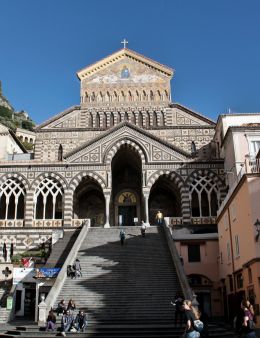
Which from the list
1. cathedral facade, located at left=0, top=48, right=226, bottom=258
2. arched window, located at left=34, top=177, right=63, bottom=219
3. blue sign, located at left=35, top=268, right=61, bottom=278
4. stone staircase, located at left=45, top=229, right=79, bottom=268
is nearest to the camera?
blue sign, located at left=35, top=268, right=61, bottom=278

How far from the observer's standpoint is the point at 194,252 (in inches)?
1128

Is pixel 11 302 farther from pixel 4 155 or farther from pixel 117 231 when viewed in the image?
pixel 4 155

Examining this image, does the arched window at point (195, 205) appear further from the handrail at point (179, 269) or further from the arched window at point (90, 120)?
the arched window at point (90, 120)

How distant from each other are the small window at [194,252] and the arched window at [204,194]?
604cm

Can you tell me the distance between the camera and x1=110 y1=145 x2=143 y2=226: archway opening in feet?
125

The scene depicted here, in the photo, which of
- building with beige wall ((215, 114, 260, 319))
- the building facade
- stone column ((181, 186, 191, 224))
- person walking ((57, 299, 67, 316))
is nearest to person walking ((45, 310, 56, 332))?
person walking ((57, 299, 67, 316))

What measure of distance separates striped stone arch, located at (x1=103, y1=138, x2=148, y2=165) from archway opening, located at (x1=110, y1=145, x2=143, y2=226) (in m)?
→ 0.94

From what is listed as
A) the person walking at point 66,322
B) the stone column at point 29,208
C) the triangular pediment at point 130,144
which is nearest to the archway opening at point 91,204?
the triangular pediment at point 130,144

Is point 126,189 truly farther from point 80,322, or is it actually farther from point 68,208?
point 80,322

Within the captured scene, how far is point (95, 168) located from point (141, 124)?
29.6 ft

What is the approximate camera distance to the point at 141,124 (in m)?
42.2

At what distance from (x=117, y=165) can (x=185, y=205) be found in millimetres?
8186

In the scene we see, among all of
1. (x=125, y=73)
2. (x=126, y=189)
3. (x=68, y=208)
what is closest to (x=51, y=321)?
(x=68, y=208)

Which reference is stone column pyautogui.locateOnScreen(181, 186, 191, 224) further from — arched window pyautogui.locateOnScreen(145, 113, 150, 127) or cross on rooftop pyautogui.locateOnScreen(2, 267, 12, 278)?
cross on rooftop pyautogui.locateOnScreen(2, 267, 12, 278)
